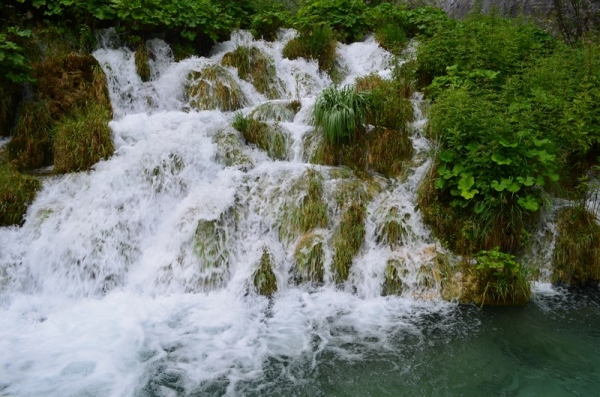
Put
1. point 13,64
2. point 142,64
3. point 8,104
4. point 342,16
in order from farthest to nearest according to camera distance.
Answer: point 342,16 < point 142,64 < point 8,104 < point 13,64

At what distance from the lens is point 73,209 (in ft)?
21.5

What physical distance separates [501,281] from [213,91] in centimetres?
668

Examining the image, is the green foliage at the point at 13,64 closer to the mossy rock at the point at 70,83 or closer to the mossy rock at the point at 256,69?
the mossy rock at the point at 70,83

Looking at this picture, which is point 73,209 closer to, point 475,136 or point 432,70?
point 475,136

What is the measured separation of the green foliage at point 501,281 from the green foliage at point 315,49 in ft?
21.8


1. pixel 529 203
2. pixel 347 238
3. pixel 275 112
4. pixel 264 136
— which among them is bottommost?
pixel 347 238

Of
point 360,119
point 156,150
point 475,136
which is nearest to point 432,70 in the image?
point 360,119

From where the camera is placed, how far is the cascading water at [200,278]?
4.52 metres

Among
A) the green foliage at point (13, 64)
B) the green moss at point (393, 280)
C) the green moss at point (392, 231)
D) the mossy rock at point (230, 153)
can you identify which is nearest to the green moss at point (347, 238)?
the green moss at point (392, 231)

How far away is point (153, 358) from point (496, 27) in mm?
8951

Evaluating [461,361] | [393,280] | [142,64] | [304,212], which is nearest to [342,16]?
[142,64]

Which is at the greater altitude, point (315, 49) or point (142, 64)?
point (315, 49)

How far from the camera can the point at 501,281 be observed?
18.4 feet

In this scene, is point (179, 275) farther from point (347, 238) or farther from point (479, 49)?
point (479, 49)
